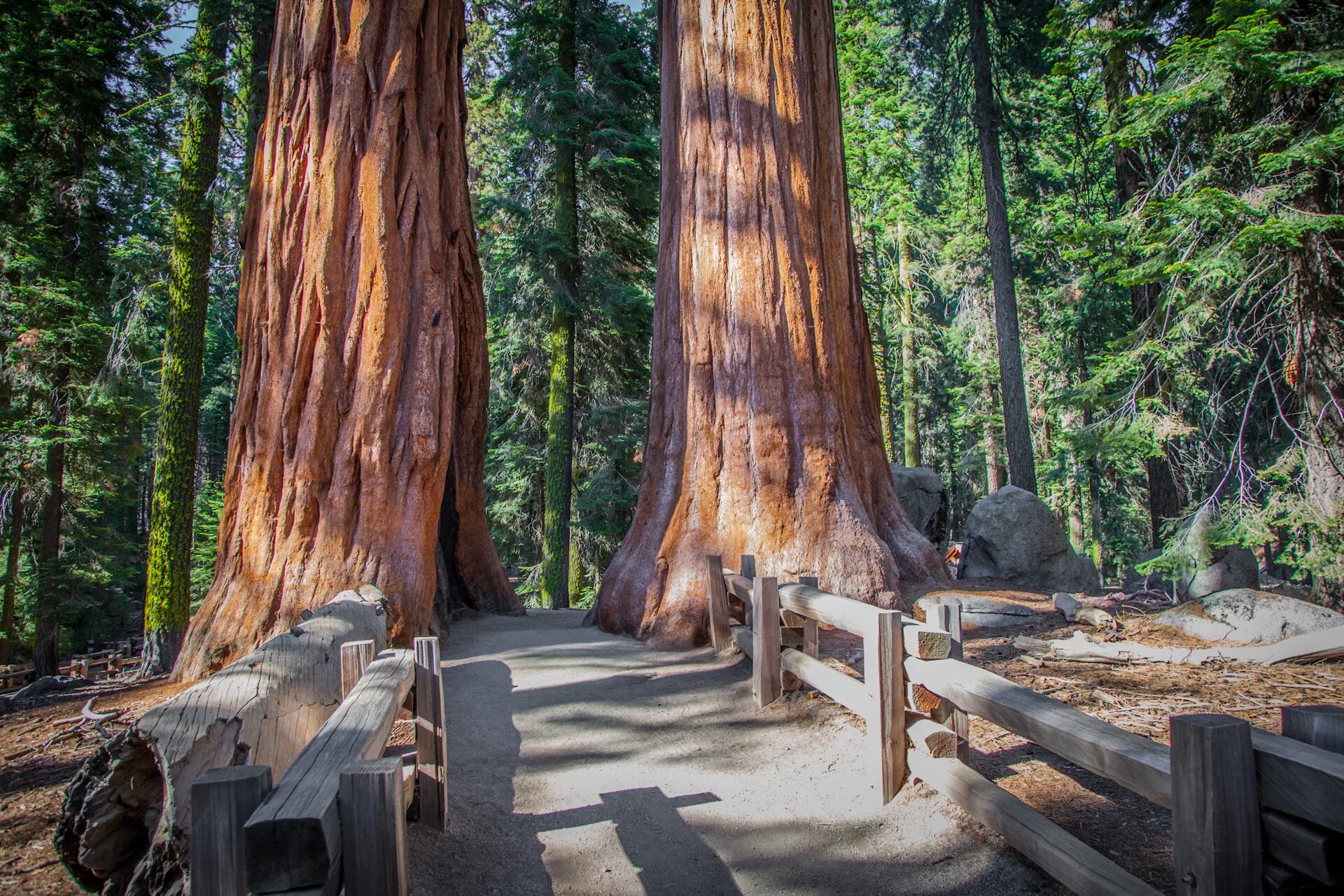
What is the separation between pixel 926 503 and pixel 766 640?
8230mm

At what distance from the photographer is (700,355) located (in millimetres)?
8562

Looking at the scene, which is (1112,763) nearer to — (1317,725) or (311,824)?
(1317,725)

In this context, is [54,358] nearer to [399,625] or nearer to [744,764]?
[399,625]

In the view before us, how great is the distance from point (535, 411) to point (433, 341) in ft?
36.6

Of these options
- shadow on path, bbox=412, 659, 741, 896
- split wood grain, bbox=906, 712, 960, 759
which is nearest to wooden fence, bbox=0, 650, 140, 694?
shadow on path, bbox=412, 659, 741, 896

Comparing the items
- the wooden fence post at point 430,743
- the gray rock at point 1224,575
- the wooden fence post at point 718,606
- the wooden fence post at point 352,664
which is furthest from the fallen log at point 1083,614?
the wooden fence post at point 352,664

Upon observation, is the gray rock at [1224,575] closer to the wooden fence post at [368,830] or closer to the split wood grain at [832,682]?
the split wood grain at [832,682]

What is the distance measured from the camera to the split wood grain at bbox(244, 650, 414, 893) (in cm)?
185

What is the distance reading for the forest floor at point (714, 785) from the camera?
3551 mm

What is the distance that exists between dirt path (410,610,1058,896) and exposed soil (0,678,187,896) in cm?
179

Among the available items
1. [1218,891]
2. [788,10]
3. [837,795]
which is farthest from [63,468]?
[1218,891]

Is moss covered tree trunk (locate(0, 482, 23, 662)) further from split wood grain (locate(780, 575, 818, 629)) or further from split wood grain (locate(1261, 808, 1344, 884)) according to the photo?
split wood grain (locate(1261, 808, 1344, 884))

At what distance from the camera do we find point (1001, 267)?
50.0ft

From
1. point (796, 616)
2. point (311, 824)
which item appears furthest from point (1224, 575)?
point (311, 824)
